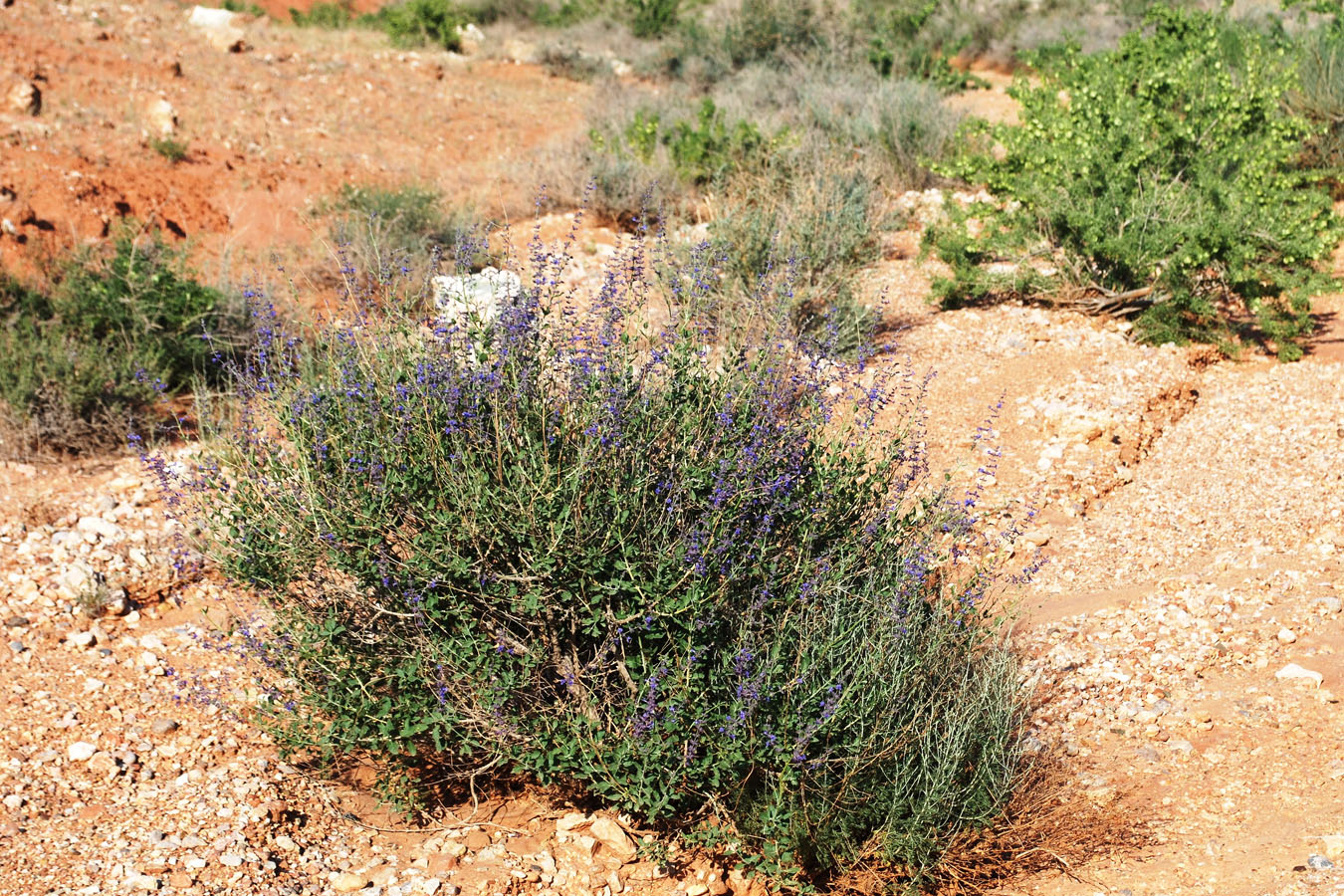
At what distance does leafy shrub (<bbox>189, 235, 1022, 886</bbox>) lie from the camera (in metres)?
3.15

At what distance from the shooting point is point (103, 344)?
628 cm

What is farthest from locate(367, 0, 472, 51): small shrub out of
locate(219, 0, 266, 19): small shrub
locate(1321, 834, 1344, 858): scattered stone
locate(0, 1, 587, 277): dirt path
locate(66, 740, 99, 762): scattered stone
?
locate(1321, 834, 1344, 858): scattered stone

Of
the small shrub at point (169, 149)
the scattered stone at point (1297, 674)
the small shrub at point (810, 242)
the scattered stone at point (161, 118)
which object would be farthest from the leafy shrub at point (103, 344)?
the scattered stone at point (1297, 674)

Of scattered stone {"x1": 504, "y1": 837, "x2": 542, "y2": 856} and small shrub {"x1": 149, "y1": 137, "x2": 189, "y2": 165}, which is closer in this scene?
scattered stone {"x1": 504, "y1": 837, "x2": 542, "y2": 856}

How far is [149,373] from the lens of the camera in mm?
6199

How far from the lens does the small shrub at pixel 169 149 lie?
10.1m

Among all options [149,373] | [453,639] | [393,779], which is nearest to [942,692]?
[453,639]

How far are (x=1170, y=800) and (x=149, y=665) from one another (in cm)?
359

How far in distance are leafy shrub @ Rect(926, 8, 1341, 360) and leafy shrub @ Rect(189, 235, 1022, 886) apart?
13.9 feet

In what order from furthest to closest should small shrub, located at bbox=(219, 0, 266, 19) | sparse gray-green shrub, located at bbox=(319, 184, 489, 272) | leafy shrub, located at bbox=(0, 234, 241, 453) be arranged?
1. small shrub, located at bbox=(219, 0, 266, 19)
2. sparse gray-green shrub, located at bbox=(319, 184, 489, 272)
3. leafy shrub, located at bbox=(0, 234, 241, 453)

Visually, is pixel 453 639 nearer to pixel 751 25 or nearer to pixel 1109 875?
pixel 1109 875

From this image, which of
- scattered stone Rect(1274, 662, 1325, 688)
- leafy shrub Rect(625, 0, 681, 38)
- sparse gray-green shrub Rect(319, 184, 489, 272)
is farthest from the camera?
leafy shrub Rect(625, 0, 681, 38)

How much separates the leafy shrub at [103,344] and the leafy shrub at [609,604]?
2744 millimetres

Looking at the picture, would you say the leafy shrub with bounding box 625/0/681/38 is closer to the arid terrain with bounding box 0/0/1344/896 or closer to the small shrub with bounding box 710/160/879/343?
the arid terrain with bounding box 0/0/1344/896
